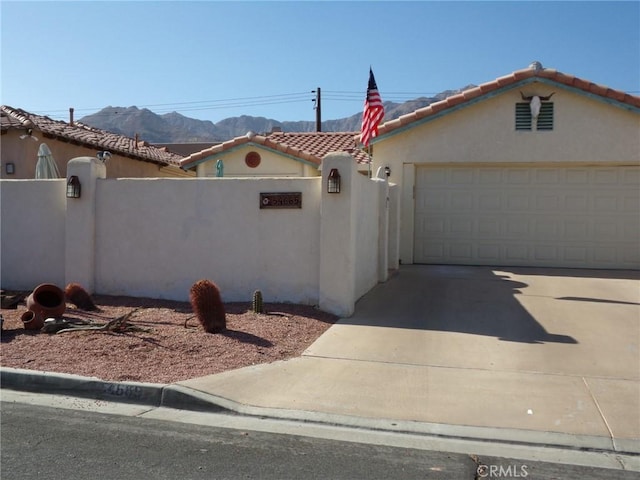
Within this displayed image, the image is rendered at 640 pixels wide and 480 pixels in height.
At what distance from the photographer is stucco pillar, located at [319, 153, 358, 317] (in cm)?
966

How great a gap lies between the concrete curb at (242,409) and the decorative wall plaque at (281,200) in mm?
4576

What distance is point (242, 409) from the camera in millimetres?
5957

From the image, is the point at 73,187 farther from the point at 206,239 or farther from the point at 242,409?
the point at 242,409

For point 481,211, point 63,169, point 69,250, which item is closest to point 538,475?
point 69,250

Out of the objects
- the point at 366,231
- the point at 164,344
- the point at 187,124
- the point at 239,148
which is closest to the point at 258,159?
the point at 239,148

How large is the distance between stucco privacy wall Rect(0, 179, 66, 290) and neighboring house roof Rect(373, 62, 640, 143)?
776cm

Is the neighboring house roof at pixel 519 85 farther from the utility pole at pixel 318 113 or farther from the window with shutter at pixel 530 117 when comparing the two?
the utility pole at pixel 318 113

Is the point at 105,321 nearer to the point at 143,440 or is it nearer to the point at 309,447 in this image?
the point at 143,440

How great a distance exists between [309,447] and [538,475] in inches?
71.3

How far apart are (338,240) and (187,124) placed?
141 meters

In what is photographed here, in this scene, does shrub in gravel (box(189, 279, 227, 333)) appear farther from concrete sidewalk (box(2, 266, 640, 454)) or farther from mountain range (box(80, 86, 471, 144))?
mountain range (box(80, 86, 471, 144))

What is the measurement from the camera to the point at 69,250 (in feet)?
37.5

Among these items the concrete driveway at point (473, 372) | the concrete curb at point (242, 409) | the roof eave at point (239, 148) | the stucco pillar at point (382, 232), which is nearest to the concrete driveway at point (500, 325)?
the concrete driveway at point (473, 372)

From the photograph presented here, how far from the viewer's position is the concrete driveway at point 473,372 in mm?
5688
